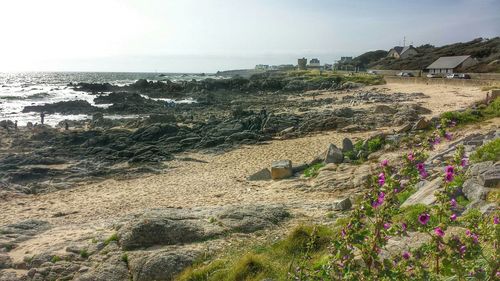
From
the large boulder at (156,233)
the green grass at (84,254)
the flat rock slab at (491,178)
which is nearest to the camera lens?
the flat rock slab at (491,178)

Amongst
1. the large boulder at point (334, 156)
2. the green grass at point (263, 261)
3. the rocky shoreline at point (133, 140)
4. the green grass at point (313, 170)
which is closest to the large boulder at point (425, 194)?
the green grass at point (263, 261)

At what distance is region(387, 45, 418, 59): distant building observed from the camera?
3760 inches

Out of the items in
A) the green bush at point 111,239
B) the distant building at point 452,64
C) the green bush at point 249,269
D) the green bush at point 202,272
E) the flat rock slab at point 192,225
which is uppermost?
the distant building at point 452,64

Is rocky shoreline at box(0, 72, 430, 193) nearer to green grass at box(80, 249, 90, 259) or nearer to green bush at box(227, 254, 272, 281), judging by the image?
green grass at box(80, 249, 90, 259)

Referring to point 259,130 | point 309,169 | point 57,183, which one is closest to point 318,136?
point 259,130

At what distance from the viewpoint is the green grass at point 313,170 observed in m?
14.4

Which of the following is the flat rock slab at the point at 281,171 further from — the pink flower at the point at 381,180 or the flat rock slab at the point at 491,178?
the pink flower at the point at 381,180

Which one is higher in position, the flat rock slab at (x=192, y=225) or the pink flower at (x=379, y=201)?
the pink flower at (x=379, y=201)

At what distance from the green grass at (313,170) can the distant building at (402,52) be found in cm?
8419

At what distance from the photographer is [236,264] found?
281 inches

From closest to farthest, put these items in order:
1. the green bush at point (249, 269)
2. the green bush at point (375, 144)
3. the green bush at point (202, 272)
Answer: the green bush at point (249, 269)
the green bush at point (202, 272)
the green bush at point (375, 144)

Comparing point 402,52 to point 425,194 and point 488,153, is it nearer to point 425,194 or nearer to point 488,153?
point 488,153

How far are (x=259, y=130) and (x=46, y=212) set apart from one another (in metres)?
14.1

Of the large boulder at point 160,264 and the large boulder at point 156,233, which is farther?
the large boulder at point 156,233
